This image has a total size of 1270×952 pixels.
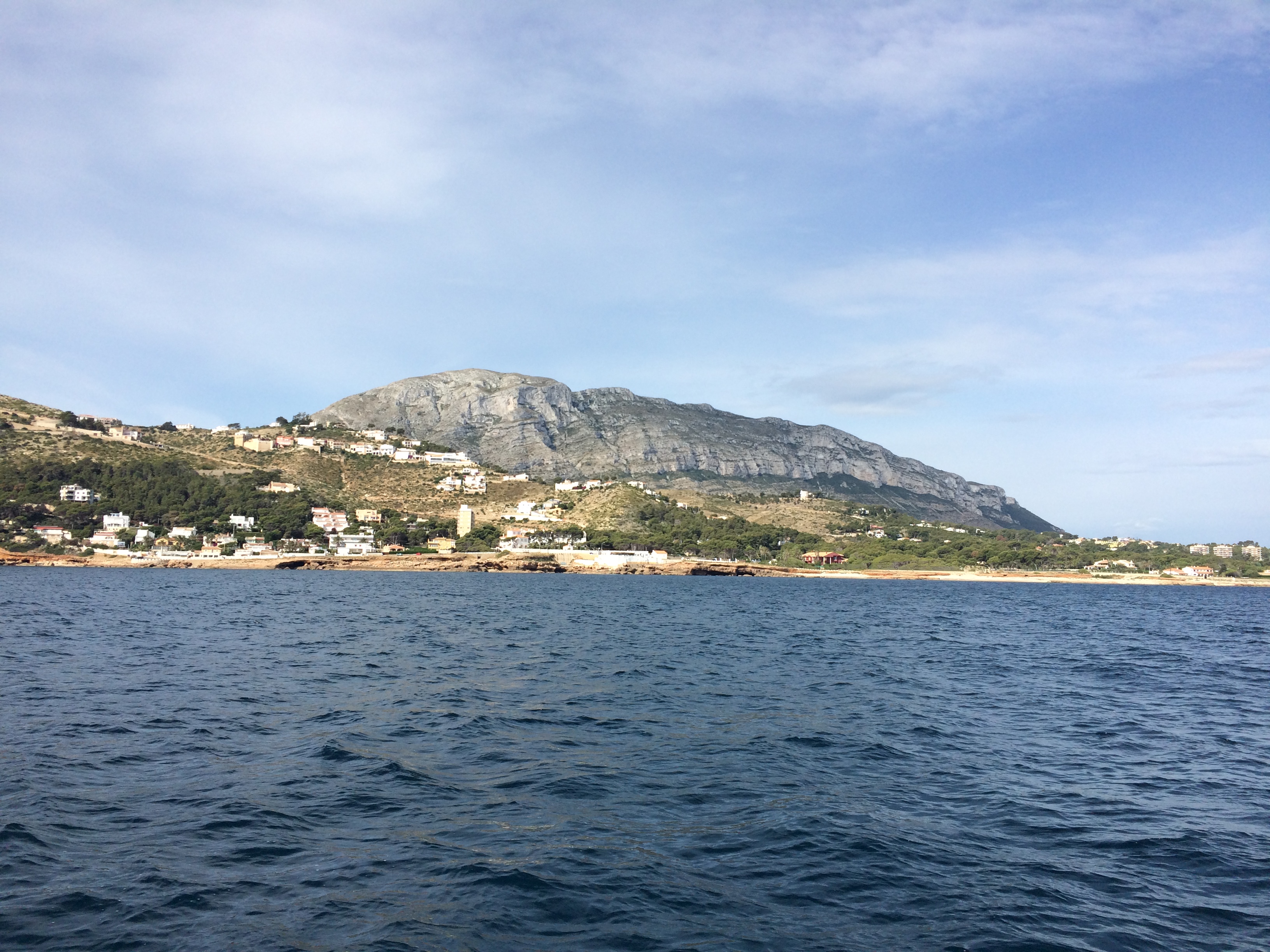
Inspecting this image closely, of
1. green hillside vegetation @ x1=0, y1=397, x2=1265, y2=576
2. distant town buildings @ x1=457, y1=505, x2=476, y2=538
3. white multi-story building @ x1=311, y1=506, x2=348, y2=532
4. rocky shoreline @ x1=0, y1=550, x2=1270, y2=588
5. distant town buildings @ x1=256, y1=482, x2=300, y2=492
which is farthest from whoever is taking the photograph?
distant town buildings @ x1=256, y1=482, x2=300, y2=492

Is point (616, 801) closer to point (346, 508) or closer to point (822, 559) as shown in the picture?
point (346, 508)

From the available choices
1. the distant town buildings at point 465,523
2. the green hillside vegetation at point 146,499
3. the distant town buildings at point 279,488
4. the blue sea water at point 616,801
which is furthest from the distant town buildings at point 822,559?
the blue sea water at point 616,801

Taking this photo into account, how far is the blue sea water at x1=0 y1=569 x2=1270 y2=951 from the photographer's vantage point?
9.13m

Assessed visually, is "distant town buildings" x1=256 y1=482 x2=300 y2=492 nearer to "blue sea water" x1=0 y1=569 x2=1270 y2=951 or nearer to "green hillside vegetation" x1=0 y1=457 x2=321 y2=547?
"green hillside vegetation" x1=0 y1=457 x2=321 y2=547

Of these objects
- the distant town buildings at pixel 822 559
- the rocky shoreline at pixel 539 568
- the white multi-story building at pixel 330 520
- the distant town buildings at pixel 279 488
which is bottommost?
the rocky shoreline at pixel 539 568

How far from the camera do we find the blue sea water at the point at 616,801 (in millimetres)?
9133

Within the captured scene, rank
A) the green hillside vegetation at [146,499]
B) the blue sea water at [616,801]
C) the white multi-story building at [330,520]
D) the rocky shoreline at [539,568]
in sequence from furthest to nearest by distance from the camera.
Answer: the white multi-story building at [330,520], the green hillside vegetation at [146,499], the rocky shoreline at [539,568], the blue sea water at [616,801]

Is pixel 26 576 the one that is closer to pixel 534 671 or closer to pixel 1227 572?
pixel 534 671

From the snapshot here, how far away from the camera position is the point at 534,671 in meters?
27.8

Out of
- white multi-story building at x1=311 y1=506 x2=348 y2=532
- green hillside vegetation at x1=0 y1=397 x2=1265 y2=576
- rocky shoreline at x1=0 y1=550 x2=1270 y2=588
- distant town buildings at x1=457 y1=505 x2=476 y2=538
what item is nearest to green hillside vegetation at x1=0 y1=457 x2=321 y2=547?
green hillside vegetation at x1=0 y1=397 x2=1265 y2=576

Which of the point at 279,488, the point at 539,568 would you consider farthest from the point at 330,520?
the point at 539,568

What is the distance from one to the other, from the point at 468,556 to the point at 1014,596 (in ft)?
282

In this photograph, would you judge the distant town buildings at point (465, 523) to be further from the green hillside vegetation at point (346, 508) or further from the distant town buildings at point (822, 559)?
the distant town buildings at point (822, 559)

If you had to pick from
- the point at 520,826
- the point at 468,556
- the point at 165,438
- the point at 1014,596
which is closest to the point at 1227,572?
the point at 1014,596
